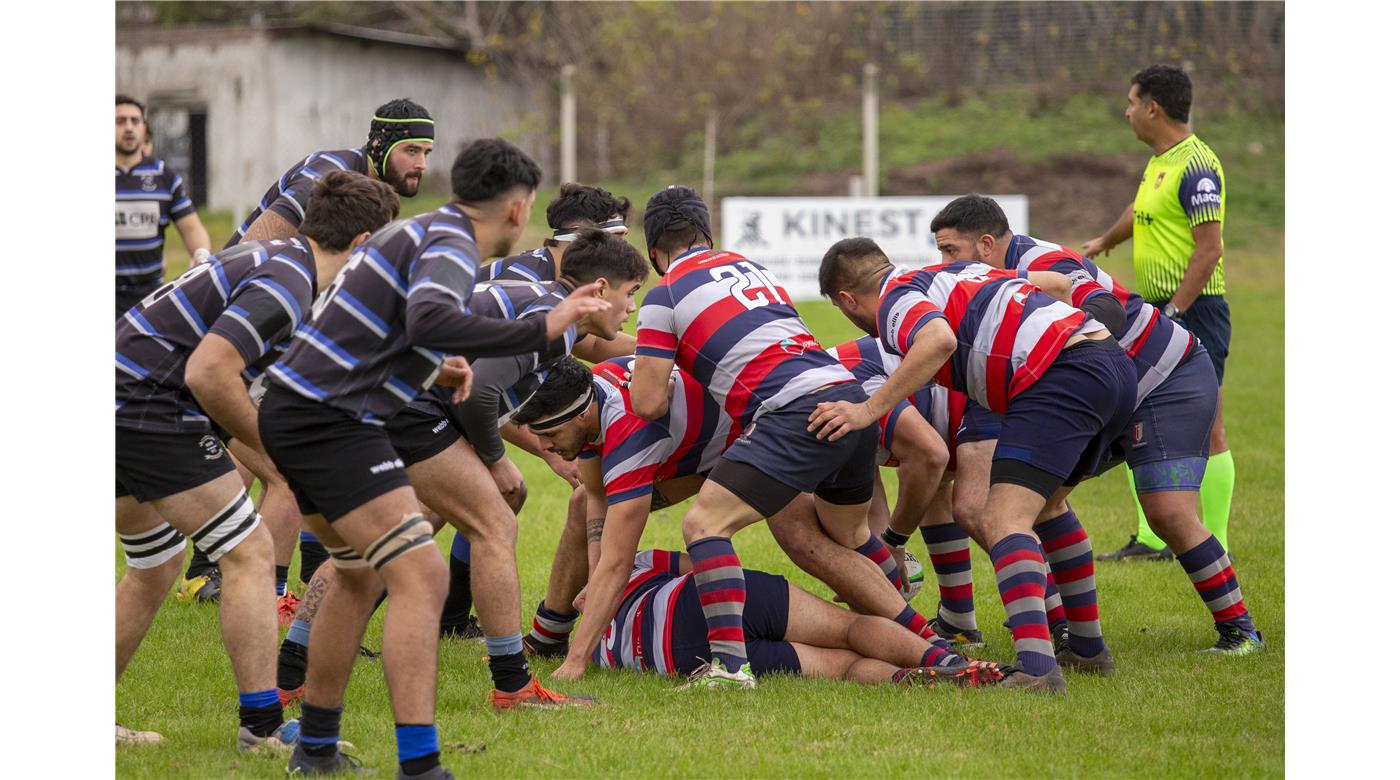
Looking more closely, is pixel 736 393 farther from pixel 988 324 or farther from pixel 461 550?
pixel 461 550

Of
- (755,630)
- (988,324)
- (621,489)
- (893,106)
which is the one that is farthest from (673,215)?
(893,106)

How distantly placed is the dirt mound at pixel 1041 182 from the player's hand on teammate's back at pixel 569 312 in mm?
19458

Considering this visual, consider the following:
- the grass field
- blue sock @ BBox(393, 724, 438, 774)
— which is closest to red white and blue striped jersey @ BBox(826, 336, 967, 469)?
the grass field

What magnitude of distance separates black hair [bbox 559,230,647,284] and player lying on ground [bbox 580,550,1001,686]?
123cm

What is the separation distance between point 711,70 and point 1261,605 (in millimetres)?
21970

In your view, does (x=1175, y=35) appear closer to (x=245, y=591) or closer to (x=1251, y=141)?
(x=1251, y=141)

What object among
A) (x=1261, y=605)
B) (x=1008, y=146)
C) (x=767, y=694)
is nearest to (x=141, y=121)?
(x=767, y=694)

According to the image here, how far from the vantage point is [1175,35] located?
26125 millimetres

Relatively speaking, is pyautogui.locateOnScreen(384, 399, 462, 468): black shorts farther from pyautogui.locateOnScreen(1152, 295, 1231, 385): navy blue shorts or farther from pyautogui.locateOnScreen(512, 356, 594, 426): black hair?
pyautogui.locateOnScreen(1152, 295, 1231, 385): navy blue shorts

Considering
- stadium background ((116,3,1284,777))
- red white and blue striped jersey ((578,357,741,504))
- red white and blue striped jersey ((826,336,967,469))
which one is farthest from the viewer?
stadium background ((116,3,1284,777))

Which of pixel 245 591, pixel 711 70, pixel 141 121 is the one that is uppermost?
pixel 711 70

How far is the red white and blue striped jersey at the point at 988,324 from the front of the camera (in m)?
5.23

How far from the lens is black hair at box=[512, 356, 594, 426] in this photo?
17.4 ft

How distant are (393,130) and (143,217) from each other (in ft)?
12.9
